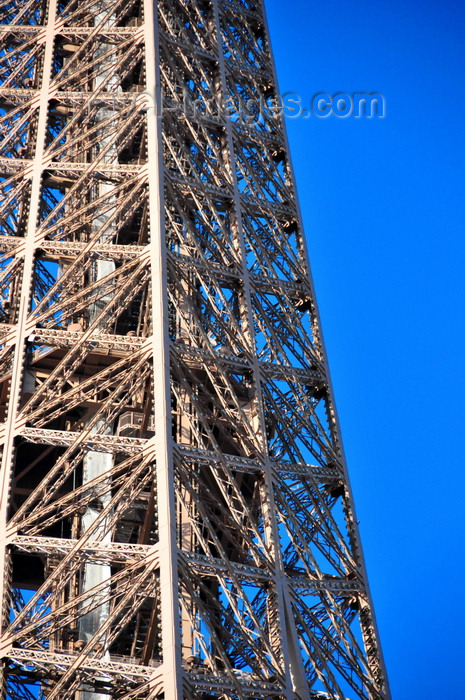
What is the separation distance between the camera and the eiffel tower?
39.3 metres

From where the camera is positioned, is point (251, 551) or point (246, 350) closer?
point (251, 551)

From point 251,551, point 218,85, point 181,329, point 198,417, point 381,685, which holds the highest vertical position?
point 218,85

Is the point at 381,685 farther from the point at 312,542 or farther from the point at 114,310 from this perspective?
the point at 114,310

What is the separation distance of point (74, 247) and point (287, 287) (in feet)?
22.6

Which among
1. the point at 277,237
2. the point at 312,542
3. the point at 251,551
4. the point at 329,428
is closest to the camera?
the point at 251,551

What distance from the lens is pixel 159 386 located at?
4191 cm

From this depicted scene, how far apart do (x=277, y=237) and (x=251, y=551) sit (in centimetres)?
1397

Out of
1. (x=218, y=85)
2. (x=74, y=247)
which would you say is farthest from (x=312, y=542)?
(x=218, y=85)

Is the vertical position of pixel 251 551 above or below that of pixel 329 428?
below

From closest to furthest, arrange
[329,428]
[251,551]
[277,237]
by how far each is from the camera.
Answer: [251,551] → [329,428] → [277,237]

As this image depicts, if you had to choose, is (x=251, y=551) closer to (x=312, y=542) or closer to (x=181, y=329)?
(x=312, y=542)

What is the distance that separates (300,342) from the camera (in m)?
49.9

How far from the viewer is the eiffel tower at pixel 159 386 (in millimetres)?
39281

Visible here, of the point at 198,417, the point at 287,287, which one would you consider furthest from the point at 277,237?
the point at 198,417
